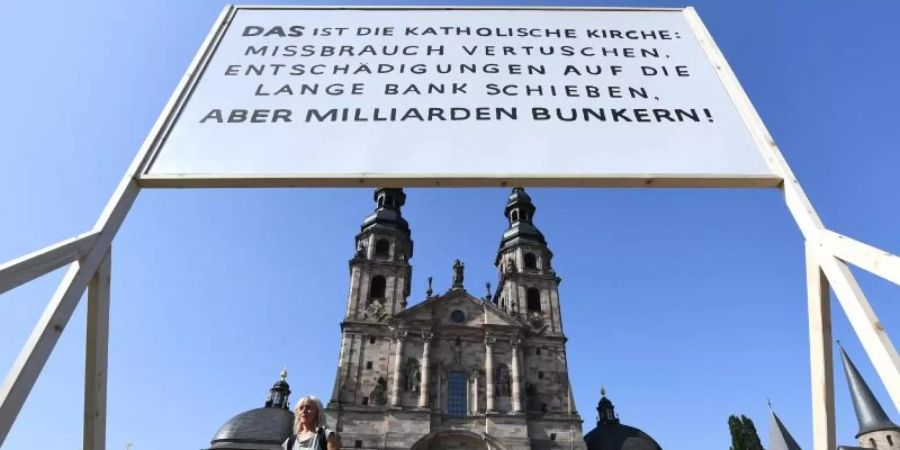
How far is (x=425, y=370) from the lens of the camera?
2739 cm

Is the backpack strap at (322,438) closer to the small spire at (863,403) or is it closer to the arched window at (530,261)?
the arched window at (530,261)

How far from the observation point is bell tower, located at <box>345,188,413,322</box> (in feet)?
96.8

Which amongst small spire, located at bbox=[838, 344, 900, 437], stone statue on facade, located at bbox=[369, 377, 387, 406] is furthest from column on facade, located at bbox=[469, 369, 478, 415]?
small spire, located at bbox=[838, 344, 900, 437]

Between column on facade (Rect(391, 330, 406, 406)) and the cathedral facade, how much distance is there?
54 mm

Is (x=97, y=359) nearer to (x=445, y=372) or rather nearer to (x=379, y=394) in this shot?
(x=379, y=394)

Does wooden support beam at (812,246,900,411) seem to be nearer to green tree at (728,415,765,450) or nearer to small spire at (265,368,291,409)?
small spire at (265,368,291,409)

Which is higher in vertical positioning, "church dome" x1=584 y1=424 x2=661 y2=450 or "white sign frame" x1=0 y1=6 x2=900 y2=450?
"church dome" x1=584 y1=424 x2=661 y2=450

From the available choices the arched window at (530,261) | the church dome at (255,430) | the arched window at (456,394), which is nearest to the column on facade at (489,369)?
the arched window at (456,394)

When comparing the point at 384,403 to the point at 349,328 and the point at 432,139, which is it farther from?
the point at 432,139

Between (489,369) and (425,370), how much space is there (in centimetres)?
337

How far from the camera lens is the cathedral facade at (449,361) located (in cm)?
2542

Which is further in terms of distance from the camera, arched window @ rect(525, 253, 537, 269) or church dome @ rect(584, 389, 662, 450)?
arched window @ rect(525, 253, 537, 269)

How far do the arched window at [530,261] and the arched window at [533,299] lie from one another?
68.8 inches

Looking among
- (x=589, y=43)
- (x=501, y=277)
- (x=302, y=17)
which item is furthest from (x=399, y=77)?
(x=501, y=277)
